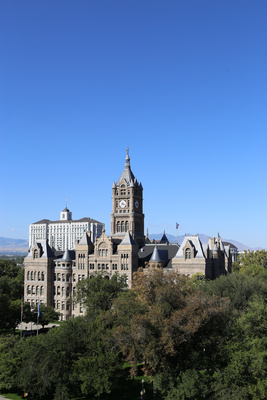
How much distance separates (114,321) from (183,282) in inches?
487

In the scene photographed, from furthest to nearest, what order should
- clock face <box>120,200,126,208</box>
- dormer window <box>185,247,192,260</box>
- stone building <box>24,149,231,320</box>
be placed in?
1. clock face <box>120,200,126,208</box>
2. stone building <box>24,149,231,320</box>
3. dormer window <box>185,247,192,260</box>

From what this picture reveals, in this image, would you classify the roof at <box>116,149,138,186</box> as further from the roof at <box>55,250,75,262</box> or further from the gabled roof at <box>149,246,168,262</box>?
the roof at <box>55,250,75,262</box>

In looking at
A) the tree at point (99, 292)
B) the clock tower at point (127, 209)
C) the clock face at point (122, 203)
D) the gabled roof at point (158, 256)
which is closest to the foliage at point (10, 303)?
the tree at point (99, 292)

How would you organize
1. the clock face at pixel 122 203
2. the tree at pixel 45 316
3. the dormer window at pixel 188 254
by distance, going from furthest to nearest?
the clock face at pixel 122 203
the dormer window at pixel 188 254
the tree at pixel 45 316

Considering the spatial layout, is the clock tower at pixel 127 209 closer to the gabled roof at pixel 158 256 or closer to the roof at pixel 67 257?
the roof at pixel 67 257

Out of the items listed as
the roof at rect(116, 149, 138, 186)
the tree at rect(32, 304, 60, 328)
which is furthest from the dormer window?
the tree at rect(32, 304, 60, 328)

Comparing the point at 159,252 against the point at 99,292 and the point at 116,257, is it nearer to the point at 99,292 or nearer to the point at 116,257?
the point at 116,257

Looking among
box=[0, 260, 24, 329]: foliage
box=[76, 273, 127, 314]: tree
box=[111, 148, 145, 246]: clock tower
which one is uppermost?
box=[111, 148, 145, 246]: clock tower

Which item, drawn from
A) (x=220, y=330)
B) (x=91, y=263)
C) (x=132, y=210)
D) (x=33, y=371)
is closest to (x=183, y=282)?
(x=220, y=330)

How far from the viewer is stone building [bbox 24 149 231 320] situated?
95.3 metres

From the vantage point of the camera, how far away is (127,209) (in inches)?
4483

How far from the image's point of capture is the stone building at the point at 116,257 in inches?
3752

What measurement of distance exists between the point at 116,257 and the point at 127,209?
17861 mm

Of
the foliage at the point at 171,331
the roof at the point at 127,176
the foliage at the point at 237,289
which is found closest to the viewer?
the foliage at the point at 171,331
